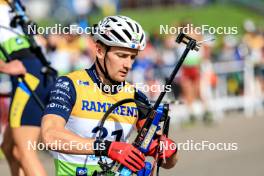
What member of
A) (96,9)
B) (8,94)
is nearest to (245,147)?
(8,94)

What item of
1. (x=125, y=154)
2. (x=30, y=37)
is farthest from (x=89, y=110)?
(x=30, y=37)

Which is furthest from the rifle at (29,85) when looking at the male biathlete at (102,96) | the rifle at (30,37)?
the male biathlete at (102,96)

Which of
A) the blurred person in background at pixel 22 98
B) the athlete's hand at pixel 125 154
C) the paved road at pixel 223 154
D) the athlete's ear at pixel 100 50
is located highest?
the paved road at pixel 223 154

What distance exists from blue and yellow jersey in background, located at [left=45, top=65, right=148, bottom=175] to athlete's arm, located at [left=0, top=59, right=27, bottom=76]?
65.8 inches

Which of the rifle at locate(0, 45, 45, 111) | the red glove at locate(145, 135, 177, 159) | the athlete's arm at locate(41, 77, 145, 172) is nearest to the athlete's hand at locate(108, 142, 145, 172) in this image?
the athlete's arm at locate(41, 77, 145, 172)

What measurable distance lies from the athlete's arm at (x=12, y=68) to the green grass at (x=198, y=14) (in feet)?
101

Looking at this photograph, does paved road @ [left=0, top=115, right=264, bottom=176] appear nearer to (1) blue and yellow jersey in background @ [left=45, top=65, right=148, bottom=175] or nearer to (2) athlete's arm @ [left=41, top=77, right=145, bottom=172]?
(1) blue and yellow jersey in background @ [left=45, top=65, right=148, bottom=175]

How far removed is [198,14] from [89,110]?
3625 centimetres

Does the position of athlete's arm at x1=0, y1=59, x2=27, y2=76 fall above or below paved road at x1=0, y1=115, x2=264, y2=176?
below

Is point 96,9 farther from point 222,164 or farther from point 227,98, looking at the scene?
point 222,164

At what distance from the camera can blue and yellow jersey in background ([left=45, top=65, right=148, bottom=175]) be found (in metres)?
4.66

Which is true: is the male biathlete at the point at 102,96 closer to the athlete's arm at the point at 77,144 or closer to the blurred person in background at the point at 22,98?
the athlete's arm at the point at 77,144

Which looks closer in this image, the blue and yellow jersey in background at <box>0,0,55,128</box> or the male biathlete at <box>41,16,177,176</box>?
the male biathlete at <box>41,16,177,176</box>

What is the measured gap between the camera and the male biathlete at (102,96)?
457 centimetres
